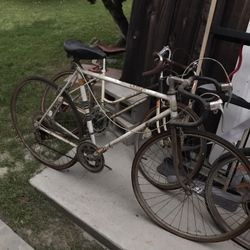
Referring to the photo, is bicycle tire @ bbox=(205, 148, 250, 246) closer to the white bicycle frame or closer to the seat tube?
the white bicycle frame

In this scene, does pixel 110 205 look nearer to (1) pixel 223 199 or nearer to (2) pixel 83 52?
(1) pixel 223 199

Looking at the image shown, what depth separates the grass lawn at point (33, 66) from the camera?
337cm

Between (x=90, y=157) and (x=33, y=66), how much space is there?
3066 mm

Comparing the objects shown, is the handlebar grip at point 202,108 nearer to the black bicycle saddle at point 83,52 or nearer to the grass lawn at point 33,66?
the black bicycle saddle at point 83,52

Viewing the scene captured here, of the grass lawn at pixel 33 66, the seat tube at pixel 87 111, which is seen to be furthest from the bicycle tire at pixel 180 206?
the grass lawn at pixel 33 66

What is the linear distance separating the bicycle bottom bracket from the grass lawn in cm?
53

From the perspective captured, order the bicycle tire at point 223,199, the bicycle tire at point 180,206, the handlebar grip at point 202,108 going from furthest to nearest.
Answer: the bicycle tire at point 180,206 < the bicycle tire at point 223,199 < the handlebar grip at point 202,108

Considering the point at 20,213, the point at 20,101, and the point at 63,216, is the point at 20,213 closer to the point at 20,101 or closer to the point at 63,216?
the point at 63,216

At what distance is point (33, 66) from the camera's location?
609cm

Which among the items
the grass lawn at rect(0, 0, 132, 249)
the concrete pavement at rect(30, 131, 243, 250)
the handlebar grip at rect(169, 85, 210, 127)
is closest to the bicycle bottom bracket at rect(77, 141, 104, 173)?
the concrete pavement at rect(30, 131, 243, 250)

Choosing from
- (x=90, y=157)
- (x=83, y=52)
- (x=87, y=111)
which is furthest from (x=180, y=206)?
(x=83, y=52)

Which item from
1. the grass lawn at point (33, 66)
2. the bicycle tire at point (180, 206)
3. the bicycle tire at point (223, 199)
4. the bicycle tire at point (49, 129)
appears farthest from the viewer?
the bicycle tire at point (49, 129)

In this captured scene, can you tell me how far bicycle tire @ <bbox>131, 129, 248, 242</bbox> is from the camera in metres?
3.06

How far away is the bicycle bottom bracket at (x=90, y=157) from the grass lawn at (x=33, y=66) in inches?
20.7
